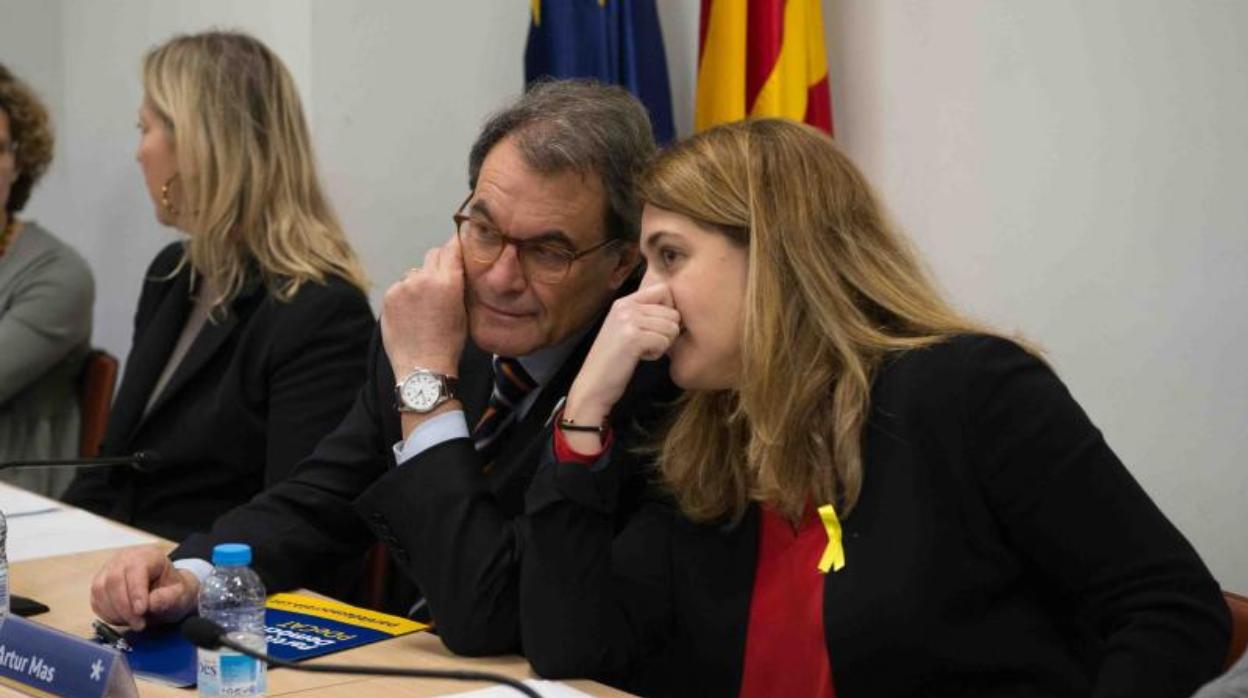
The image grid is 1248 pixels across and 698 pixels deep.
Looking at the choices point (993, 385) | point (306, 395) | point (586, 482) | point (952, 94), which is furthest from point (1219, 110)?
point (306, 395)

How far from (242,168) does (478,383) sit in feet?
3.76

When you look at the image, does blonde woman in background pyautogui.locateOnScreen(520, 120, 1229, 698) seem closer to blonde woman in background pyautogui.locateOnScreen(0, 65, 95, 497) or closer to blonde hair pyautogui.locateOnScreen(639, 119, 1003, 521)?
blonde hair pyautogui.locateOnScreen(639, 119, 1003, 521)

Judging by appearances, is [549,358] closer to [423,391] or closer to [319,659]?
[423,391]

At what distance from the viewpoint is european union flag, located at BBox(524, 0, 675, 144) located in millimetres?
3529

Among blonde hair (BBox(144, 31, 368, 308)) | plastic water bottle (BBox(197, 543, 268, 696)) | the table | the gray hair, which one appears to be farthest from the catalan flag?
plastic water bottle (BBox(197, 543, 268, 696))

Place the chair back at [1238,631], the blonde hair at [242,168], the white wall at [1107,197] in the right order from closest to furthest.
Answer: the chair back at [1238,631] → the white wall at [1107,197] → the blonde hair at [242,168]

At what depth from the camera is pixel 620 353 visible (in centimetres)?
198

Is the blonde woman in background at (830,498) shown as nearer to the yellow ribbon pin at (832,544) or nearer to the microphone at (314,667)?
the yellow ribbon pin at (832,544)

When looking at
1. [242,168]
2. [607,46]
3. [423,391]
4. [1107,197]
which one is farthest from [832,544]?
[607,46]

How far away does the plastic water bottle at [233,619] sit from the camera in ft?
5.57

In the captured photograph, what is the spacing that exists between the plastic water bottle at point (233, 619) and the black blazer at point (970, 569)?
0.32 metres

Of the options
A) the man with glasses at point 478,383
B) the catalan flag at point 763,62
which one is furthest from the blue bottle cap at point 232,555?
the catalan flag at point 763,62

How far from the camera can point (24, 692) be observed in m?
1.72

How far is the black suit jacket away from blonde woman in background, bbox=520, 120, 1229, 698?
0.24 feet
